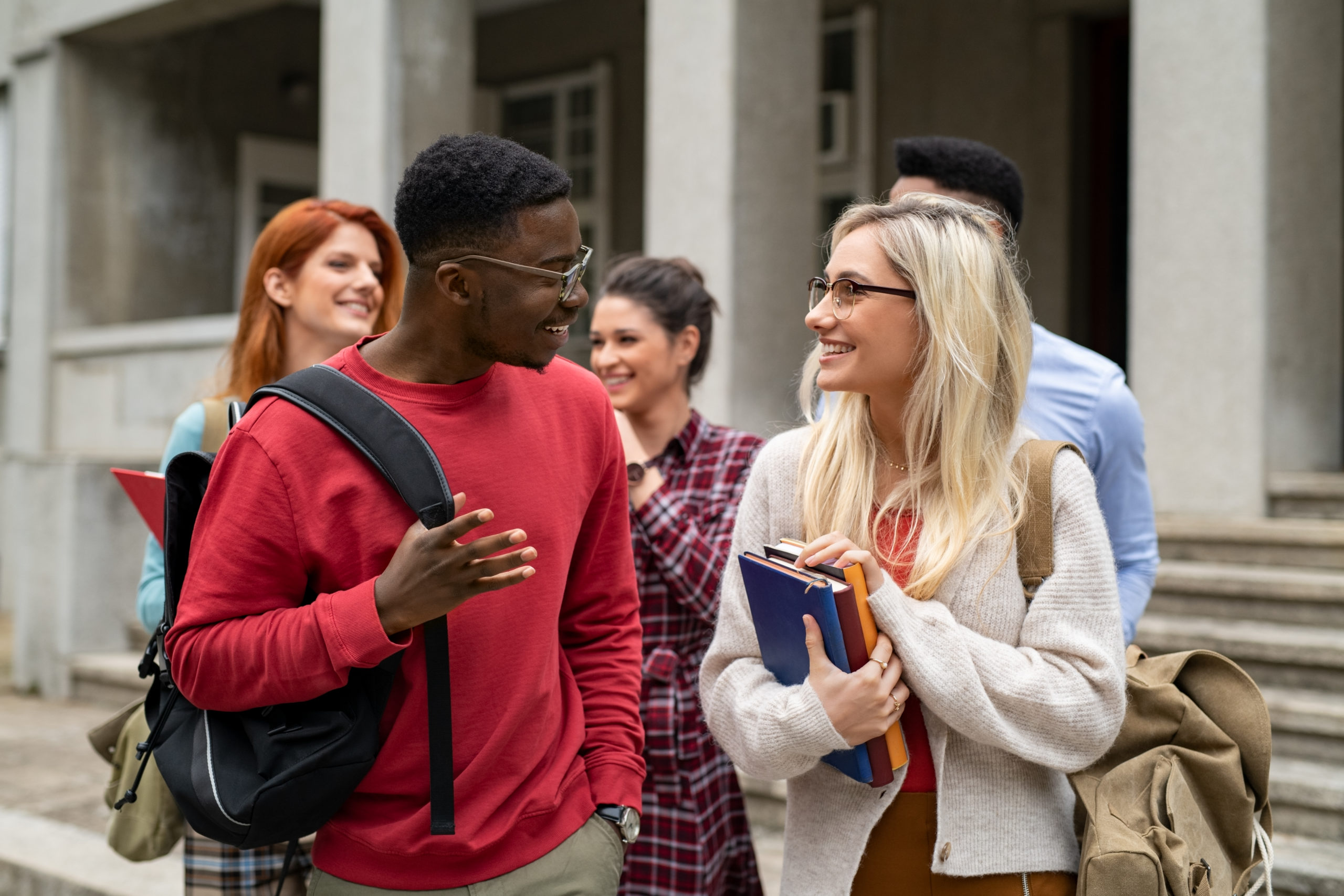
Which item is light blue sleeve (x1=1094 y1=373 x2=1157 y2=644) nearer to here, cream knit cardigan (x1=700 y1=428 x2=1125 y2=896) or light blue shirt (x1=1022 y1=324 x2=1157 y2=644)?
light blue shirt (x1=1022 y1=324 x2=1157 y2=644)

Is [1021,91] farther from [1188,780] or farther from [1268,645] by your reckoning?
[1188,780]

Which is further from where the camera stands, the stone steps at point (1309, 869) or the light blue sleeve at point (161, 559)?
the stone steps at point (1309, 869)

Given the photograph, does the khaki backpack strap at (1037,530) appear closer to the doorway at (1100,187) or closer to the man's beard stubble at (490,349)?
the man's beard stubble at (490,349)

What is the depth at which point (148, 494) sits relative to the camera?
2641mm

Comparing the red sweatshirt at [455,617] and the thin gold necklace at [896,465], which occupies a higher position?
the thin gold necklace at [896,465]

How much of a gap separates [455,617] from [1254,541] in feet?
14.1

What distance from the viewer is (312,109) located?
13.0 meters

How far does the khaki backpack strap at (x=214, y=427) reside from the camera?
2830mm

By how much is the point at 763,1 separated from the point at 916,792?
5.56 metres

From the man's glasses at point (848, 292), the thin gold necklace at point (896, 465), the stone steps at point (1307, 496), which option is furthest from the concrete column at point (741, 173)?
the man's glasses at point (848, 292)

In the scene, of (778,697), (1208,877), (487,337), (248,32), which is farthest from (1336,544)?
(248,32)

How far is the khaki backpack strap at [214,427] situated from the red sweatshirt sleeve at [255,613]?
104cm

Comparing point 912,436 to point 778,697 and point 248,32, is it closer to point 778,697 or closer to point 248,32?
point 778,697

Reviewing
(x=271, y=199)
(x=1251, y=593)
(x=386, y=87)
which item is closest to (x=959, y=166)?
(x=1251, y=593)
